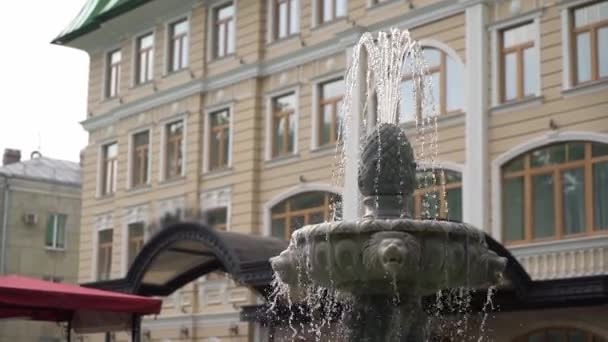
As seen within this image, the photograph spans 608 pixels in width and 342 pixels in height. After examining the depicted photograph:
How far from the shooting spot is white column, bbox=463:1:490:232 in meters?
21.3

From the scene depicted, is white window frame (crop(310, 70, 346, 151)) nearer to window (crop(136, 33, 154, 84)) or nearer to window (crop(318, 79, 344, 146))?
window (crop(318, 79, 344, 146))

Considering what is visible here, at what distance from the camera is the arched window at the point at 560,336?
1959 cm

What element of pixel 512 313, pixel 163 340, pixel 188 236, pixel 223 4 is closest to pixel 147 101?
pixel 223 4

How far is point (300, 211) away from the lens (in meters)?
25.9

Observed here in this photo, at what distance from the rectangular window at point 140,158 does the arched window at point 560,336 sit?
538 inches

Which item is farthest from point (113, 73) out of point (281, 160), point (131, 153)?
point (281, 160)

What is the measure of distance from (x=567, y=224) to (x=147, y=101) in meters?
14.6

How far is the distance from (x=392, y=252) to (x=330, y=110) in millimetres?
16209

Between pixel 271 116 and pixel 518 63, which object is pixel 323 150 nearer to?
pixel 271 116

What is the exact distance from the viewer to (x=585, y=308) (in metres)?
19.3

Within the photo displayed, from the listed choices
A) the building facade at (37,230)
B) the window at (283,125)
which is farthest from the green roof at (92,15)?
the building facade at (37,230)

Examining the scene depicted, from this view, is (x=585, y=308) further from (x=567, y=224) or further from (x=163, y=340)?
(x=163, y=340)

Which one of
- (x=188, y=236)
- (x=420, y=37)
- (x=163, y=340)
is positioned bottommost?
(x=163, y=340)

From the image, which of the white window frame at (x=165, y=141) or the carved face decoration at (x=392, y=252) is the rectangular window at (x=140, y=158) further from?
the carved face decoration at (x=392, y=252)
